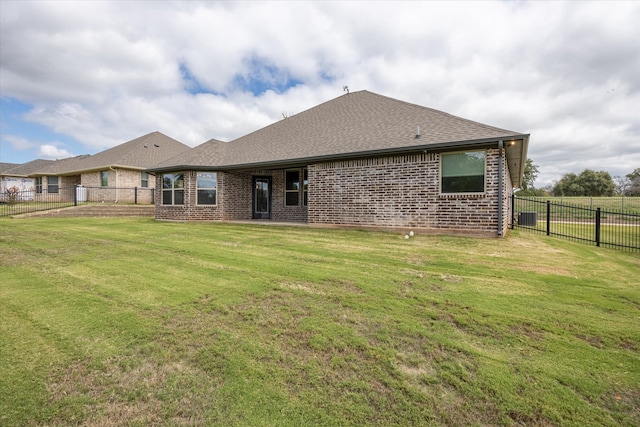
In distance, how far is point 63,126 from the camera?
37.5 m

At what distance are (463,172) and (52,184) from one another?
112ft

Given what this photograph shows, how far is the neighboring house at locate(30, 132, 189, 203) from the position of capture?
21609mm

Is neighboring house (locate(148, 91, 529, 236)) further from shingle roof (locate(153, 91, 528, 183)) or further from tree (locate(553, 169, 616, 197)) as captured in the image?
tree (locate(553, 169, 616, 197))

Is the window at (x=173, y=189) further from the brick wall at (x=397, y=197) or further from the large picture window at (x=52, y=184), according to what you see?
the large picture window at (x=52, y=184)

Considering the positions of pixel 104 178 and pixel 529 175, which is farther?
pixel 529 175

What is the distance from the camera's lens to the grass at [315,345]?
1857 millimetres

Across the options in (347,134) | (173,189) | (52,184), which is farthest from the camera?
(52,184)

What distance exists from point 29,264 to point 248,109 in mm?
36061

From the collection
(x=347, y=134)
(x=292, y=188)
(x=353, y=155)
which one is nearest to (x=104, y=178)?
(x=292, y=188)

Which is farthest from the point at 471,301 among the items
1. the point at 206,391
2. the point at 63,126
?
the point at 63,126

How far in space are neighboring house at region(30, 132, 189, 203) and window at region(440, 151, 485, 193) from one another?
19.1 metres

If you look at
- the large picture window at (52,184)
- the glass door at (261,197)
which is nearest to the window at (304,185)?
the glass door at (261,197)

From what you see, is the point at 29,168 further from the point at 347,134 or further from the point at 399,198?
the point at 399,198

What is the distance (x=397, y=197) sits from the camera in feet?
32.0
